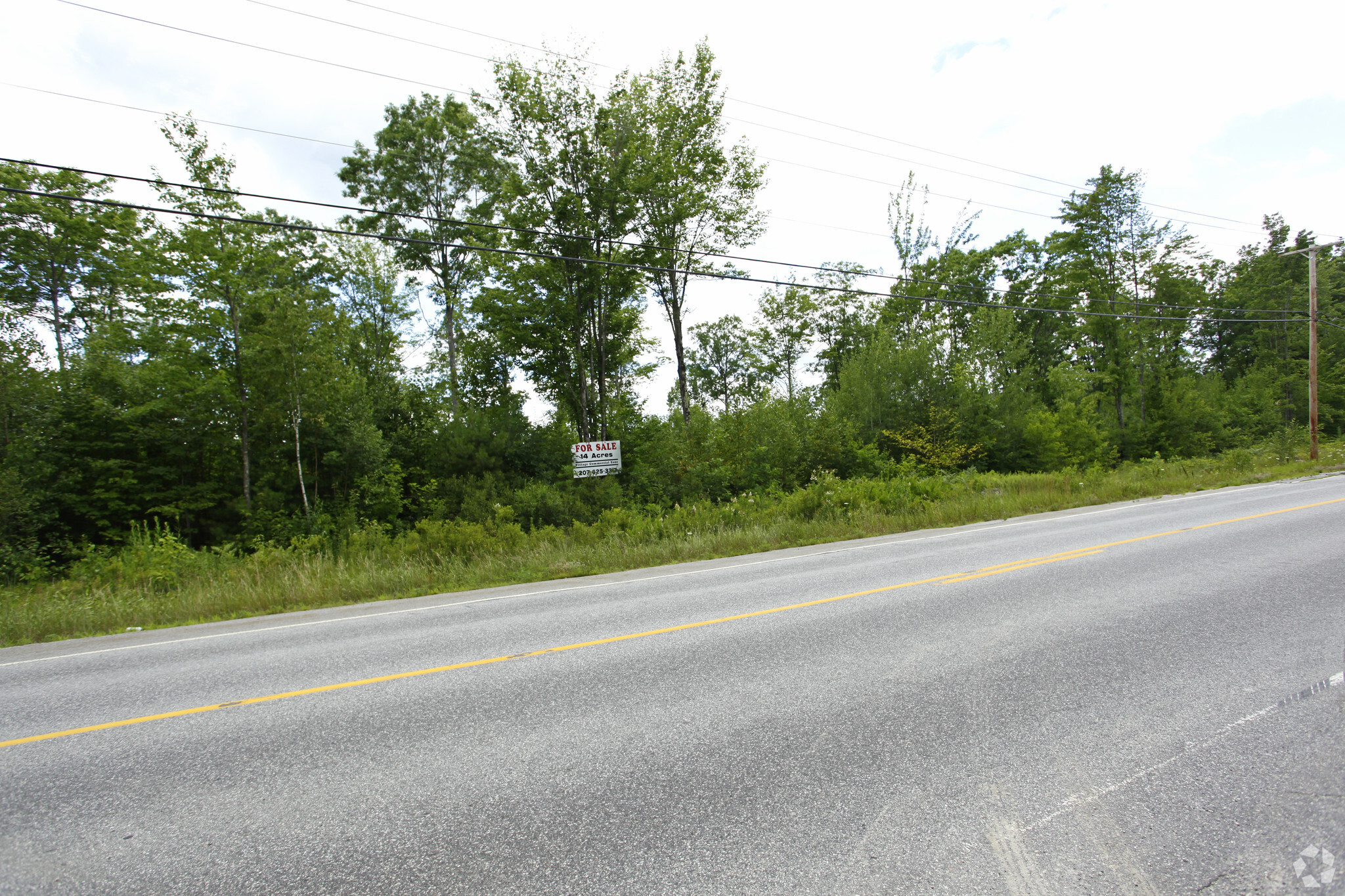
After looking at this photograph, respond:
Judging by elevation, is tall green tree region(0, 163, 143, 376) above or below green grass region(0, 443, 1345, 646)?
above

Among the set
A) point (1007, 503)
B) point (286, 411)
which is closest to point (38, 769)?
point (286, 411)

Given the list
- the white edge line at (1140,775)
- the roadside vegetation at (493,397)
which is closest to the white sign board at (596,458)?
the roadside vegetation at (493,397)

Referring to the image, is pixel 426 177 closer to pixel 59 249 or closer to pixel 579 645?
pixel 59 249

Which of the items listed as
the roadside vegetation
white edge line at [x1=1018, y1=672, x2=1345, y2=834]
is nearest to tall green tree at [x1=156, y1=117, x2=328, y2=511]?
the roadside vegetation

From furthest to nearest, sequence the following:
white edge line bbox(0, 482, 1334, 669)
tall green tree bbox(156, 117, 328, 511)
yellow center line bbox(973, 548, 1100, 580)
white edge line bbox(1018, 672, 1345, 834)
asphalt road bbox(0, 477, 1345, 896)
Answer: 1. tall green tree bbox(156, 117, 328, 511)
2. yellow center line bbox(973, 548, 1100, 580)
3. white edge line bbox(0, 482, 1334, 669)
4. white edge line bbox(1018, 672, 1345, 834)
5. asphalt road bbox(0, 477, 1345, 896)

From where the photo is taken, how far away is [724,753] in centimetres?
344

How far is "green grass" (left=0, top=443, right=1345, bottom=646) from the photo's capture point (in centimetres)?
871

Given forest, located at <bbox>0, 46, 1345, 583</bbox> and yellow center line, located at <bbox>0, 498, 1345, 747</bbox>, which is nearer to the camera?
yellow center line, located at <bbox>0, 498, 1345, 747</bbox>

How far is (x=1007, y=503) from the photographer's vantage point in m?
15.6

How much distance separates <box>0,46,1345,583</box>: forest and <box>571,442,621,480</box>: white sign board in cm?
122

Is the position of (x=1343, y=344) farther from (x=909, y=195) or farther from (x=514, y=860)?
(x=514, y=860)

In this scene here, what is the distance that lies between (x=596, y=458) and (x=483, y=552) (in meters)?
7.46

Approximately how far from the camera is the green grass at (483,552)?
871 centimetres

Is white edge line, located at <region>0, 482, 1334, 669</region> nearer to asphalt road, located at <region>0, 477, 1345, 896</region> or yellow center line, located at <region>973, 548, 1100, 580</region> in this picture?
asphalt road, located at <region>0, 477, 1345, 896</region>
